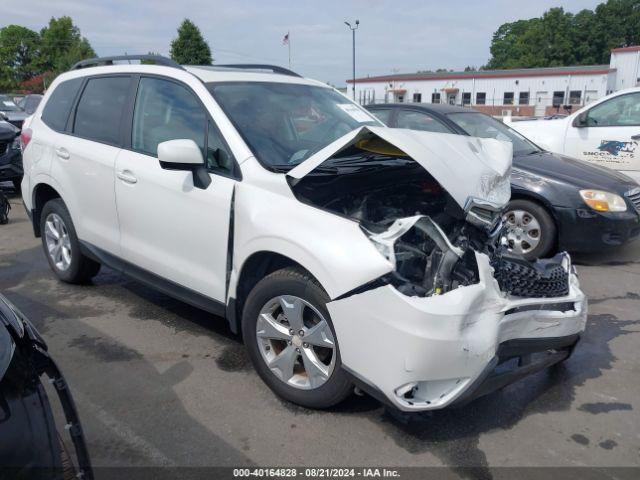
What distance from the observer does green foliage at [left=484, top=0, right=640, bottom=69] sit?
8112 cm

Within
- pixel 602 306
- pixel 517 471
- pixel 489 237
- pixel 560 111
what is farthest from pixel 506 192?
pixel 560 111

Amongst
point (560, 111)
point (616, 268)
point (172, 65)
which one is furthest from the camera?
point (560, 111)

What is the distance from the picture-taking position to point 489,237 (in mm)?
3088

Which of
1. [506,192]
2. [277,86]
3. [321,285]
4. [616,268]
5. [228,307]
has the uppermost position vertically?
[277,86]

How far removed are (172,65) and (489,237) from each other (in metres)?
2.46

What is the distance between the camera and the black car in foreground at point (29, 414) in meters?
1.45

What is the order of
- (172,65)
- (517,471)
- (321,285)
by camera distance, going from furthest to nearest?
(172,65) < (321,285) < (517,471)

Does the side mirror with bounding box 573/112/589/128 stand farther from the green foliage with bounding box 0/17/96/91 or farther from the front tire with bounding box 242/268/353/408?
the green foliage with bounding box 0/17/96/91

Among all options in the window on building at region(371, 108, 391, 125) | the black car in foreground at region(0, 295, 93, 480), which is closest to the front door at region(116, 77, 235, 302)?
the black car in foreground at region(0, 295, 93, 480)

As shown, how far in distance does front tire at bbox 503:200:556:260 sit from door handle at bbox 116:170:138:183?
11.7 ft

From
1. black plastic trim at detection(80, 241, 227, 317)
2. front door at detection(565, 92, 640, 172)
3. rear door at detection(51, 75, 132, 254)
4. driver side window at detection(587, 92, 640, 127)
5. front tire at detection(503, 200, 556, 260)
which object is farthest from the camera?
driver side window at detection(587, 92, 640, 127)

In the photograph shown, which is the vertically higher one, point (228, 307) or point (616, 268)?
point (228, 307)

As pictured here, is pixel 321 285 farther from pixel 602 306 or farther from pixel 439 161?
pixel 602 306

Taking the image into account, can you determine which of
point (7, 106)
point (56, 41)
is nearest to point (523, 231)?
point (7, 106)
